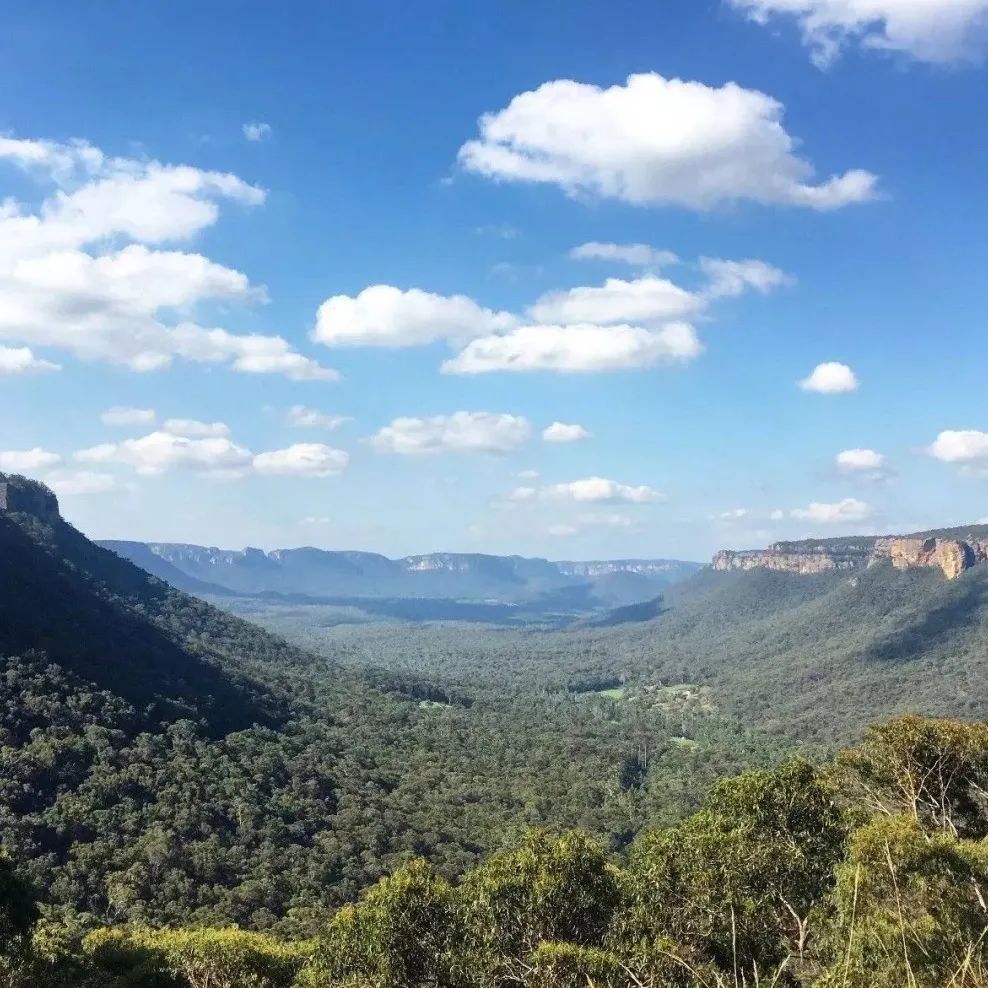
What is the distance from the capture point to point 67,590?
8250 centimetres

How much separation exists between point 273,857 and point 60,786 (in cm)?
1425

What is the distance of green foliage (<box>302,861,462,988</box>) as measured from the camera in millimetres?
19750

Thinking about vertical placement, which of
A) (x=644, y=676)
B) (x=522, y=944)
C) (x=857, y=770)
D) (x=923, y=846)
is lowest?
(x=644, y=676)

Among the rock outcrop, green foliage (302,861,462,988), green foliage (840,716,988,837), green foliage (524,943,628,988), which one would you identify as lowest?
green foliage (302,861,462,988)

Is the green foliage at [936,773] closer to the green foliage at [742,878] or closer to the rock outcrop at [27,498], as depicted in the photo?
A: the green foliage at [742,878]

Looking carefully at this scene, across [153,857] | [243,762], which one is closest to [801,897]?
[153,857]

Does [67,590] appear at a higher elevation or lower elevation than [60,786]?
higher

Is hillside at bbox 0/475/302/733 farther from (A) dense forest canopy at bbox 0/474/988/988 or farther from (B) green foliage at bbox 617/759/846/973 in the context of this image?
(B) green foliage at bbox 617/759/846/973

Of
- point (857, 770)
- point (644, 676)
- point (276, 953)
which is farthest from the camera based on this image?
point (644, 676)

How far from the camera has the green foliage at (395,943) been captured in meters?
19.8

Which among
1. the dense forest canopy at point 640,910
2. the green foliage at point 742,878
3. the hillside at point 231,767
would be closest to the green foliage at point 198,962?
the dense forest canopy at point 640,910

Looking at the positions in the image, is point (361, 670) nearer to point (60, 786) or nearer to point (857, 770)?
point (60, 786)

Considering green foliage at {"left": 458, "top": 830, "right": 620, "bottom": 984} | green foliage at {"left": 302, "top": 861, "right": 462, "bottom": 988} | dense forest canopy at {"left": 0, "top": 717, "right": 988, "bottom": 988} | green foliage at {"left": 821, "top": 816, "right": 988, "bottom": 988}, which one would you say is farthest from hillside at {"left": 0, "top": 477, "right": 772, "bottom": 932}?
green foliage at {"left": 821, "top": 816, "right": 988, "bottom": 988}

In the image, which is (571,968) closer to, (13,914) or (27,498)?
(13,914)
